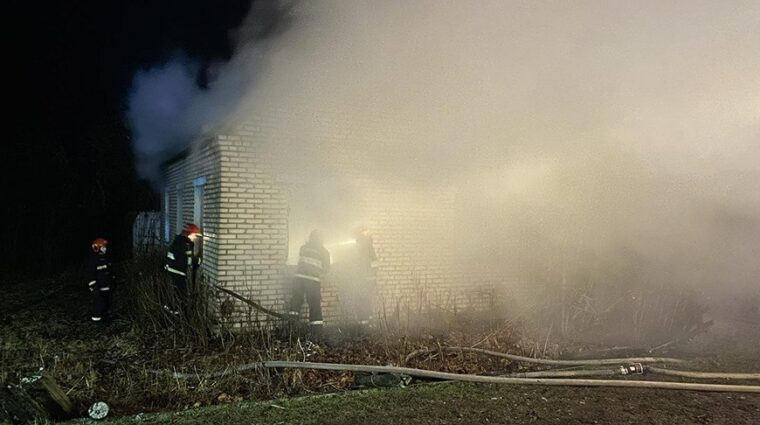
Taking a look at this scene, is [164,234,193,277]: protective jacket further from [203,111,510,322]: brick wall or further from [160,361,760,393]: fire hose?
[160,361,760,393]: fire hose

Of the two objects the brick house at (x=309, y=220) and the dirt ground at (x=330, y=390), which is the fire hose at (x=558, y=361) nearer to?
the dirt ground at (x=330, y=390)

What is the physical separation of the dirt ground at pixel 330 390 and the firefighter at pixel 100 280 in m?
1.26

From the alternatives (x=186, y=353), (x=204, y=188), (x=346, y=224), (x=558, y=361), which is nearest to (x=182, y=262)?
(x=204, y=188)

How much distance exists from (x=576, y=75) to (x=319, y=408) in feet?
17.9

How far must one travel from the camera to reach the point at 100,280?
8.09 metres

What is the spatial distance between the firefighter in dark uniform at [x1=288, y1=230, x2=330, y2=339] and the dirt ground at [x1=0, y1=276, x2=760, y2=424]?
30.9 inches

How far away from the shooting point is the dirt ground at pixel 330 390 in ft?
13.6

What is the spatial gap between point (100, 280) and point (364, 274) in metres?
4.40

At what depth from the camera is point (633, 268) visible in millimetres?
8242

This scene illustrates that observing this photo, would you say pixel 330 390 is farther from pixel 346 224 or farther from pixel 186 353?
pixel 346 224

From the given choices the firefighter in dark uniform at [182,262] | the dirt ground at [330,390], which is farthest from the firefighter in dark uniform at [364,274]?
the firefighter in dark uniform at [182,262]

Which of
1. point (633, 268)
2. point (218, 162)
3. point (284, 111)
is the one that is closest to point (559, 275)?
point (633, 268)

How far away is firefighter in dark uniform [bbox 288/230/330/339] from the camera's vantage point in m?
6.85

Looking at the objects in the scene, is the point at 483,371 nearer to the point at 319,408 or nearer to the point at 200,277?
the point at 319,408
